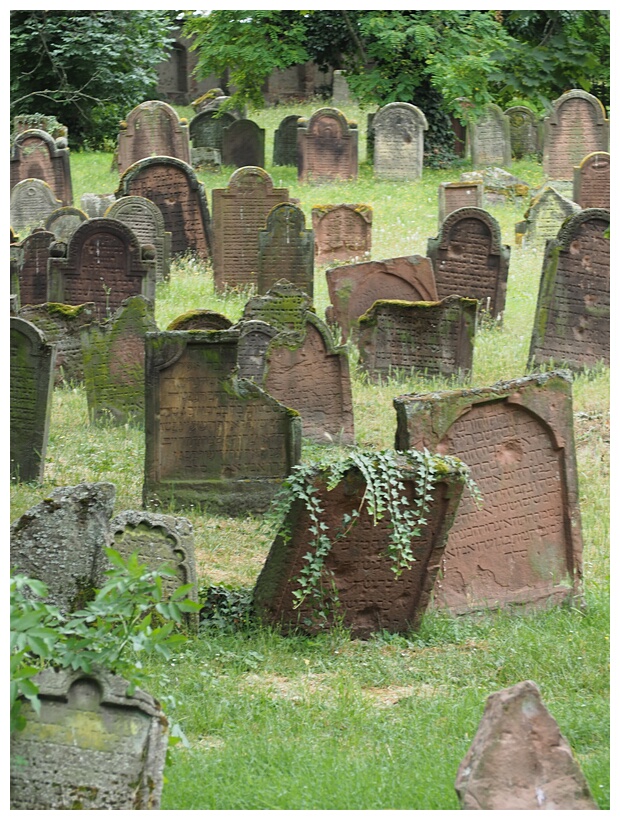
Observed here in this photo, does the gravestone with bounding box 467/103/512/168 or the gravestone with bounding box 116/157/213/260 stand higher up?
the gravestone with bounding box 467/103/512/168

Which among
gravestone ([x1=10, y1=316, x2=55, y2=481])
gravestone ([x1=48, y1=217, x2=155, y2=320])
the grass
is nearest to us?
the grass

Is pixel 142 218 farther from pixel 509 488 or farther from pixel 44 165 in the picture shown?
pixel 509 488

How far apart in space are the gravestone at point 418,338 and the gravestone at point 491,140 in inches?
564

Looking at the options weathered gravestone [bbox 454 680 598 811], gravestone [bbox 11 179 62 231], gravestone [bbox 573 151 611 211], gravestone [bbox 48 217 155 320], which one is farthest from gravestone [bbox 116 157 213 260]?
weathered gravestone [bbox 454 680 598 811]

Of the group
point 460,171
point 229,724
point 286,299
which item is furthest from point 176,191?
point 229,724

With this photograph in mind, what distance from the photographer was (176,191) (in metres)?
16.3

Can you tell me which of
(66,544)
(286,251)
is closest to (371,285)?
(286,251)

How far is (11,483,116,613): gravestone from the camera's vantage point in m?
6.14

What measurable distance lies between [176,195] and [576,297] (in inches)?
262

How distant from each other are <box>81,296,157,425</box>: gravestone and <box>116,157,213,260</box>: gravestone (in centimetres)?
598

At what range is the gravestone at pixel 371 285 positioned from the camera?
41.1 feet

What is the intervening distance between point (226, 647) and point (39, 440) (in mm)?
3448

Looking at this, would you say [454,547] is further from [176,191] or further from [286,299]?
[176,191]

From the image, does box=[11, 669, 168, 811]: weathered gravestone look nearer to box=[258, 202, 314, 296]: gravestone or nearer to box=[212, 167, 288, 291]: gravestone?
box=[258, 202, 314, 296]: gravestone
